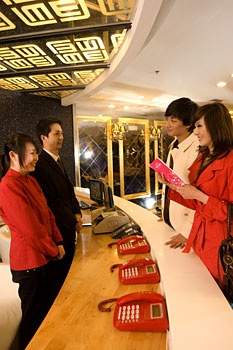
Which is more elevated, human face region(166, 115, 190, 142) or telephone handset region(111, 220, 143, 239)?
human face region(166, 115, 190, 142)

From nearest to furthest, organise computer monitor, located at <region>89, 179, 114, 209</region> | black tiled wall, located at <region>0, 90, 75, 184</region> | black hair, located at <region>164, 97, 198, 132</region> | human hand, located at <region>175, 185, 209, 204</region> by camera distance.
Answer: human hand, located at <region>175, 185, 209, 204</region> → black hair, located at <region>164, 97, 198, 132</region> → computer monitor, located at <region>89, 179, 114, 209</region> → black tiled wall, located at <region>0, 90, 75, 184</region>

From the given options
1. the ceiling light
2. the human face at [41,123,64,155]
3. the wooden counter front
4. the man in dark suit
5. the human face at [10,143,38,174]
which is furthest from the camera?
the ceiling light

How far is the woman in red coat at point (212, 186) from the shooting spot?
1.06 m

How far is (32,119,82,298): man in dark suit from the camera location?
1754 mm

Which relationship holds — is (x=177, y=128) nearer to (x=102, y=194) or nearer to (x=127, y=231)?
(x=127, y=231)

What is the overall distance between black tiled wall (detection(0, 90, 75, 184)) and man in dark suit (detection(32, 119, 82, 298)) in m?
1.65

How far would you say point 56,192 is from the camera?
179 cm

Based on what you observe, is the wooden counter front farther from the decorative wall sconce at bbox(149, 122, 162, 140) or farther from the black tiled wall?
the decorative wall sconce at bbox(149, 122, 162, 140)

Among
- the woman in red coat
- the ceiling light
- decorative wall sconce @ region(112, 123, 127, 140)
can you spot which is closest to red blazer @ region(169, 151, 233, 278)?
the woman in red coat

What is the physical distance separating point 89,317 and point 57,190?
96 centimetres

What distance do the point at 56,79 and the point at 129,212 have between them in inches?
66.7

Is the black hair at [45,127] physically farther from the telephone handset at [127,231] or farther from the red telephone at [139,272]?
the red telephone at [139,272]

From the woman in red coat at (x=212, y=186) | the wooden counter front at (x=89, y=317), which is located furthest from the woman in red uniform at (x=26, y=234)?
the woman in red coat at (x=212, y=186)

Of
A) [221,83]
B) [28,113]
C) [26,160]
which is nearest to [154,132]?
[221,83]
